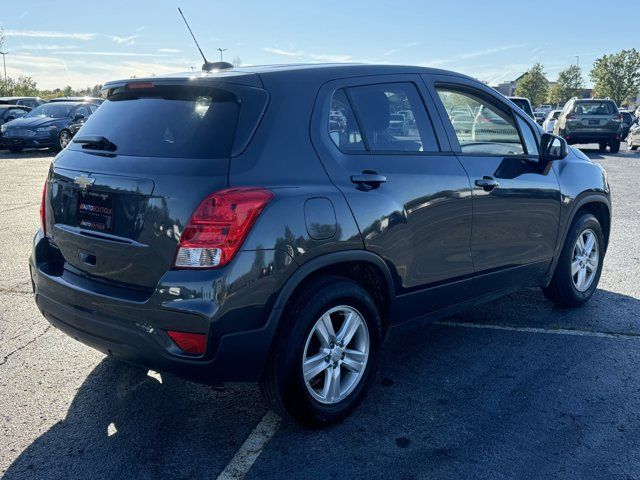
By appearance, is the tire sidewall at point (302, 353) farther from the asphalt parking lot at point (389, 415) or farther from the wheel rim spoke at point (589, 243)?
the wheel rim spoke at point (589, 243)

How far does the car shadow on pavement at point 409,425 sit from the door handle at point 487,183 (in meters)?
1.12

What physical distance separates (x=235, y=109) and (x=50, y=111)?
18.7 meters

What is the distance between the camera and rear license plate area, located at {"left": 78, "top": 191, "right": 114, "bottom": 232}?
299 centimetres

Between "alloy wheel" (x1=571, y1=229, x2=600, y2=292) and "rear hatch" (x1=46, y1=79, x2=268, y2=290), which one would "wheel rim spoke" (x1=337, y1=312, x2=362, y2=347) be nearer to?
"rear hatch" (x1=46, y1=79, x2=268, y2=290)

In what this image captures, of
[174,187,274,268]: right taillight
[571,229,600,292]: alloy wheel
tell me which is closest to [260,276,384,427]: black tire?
[174,187,274,268]: right taillight

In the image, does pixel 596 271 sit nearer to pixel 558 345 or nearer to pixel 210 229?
pixel 558 345

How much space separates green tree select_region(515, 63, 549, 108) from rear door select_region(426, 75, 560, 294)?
98979mm

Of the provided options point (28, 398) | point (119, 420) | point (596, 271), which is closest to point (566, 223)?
point (596, 271)

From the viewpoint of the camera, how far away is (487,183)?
3.94 metres

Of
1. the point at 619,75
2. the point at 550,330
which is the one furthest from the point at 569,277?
the point at 619,75

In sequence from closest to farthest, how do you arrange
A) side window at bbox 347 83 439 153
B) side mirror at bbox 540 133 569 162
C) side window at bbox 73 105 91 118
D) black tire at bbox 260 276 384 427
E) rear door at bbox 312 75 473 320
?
black tire at bbox 260 276 384 427
rear door at bbox 312 75 473 320
side window at bbox 347 83 439 153
side mirror at bbox 540 133 569 162
side window at bbox 73 105 91 118

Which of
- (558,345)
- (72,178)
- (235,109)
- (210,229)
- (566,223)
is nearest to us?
(210,229)

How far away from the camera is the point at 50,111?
64.2 ft

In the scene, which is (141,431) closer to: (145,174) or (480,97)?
(145,174)
